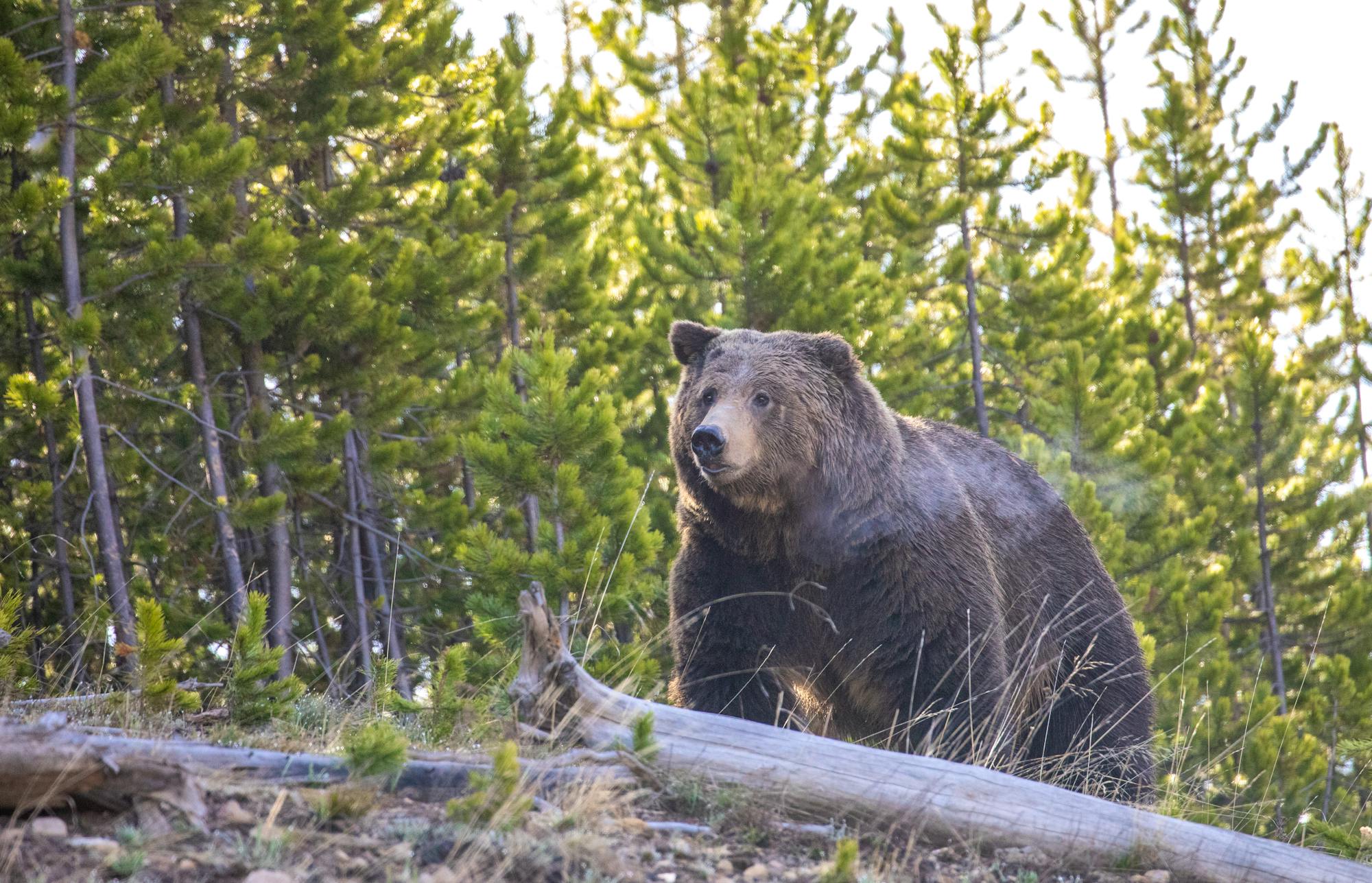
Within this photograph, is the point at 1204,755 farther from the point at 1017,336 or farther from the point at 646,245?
the point at 646,245

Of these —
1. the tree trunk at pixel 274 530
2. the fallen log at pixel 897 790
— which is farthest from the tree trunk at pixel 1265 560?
the fallen log at pixel 897 790

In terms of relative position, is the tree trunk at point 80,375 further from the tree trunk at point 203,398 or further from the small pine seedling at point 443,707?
the small pine seedling at point 443,707

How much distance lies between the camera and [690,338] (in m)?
5.36

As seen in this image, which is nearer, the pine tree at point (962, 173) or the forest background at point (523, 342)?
the forest background at point (523, 342)

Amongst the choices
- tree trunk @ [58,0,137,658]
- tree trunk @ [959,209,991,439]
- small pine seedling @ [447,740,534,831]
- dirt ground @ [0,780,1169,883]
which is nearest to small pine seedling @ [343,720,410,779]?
dirt ground @ [0,780,1169,883]

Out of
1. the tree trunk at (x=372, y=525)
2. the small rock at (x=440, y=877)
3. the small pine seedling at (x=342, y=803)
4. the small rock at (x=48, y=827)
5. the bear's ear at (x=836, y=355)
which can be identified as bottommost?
the tree trunk at (x=372, y=525)

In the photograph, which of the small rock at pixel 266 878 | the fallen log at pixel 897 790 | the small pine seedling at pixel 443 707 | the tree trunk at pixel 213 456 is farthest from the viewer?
the tree trunk at pixel 213 456

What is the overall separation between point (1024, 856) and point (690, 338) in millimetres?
2632

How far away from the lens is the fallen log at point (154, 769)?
2.74m

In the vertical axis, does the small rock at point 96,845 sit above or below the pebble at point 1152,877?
above

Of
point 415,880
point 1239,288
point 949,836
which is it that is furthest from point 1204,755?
point 415,880

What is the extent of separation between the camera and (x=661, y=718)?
3.73 meters

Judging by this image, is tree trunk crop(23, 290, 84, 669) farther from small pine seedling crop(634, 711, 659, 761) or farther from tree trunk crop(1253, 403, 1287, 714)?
tree trunk crop(1253, 403, 1287, 714)

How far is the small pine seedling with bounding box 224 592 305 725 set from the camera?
415 cm
